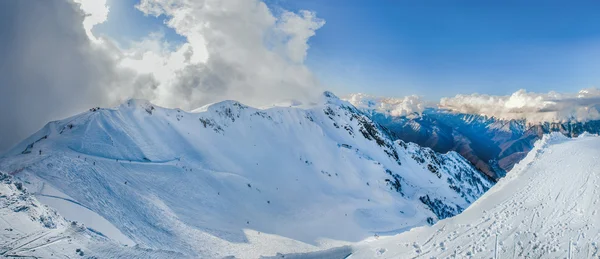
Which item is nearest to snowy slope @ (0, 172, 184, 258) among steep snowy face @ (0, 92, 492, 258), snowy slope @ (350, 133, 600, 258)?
steep snowy face @ (0, 92, 492, 258)

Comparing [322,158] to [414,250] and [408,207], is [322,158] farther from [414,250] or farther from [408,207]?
[414,250]

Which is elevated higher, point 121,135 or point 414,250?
point 121,135

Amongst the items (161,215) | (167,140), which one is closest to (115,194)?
(161,215)

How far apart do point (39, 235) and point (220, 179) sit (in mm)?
36454

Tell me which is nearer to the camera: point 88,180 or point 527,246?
point 527,246

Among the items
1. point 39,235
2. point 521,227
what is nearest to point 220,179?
point 39,235

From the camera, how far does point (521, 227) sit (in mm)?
15734

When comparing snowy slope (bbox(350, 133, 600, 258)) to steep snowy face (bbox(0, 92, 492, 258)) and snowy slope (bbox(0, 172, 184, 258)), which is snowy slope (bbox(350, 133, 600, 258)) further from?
steep snowy face (bbox(0, 92, 492, 258))

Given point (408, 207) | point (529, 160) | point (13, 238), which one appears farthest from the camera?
point (408, 207)

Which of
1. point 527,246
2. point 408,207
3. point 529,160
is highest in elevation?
point 529,160

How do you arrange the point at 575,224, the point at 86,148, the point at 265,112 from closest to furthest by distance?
the point at 575,224 → the point at 86,148 → the point at 265,112

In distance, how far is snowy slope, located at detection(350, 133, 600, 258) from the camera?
14.0 m

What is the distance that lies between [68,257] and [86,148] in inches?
1165

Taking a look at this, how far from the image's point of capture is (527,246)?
1417 centimetres
